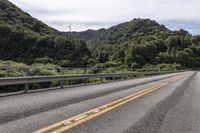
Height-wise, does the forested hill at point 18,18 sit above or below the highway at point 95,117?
above

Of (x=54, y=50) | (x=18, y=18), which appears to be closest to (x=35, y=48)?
(x=54, y=50)

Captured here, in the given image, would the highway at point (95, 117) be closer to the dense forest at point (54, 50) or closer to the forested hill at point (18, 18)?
the dense forest at point (54, 50)

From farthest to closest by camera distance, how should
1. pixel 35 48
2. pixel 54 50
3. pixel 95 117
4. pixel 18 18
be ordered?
pixel 18 18 → pixel 54 50 → pixel 35 48 → pixel 95 117

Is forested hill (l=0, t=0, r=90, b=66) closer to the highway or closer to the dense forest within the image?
the dense forest

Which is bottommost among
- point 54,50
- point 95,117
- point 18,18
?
point 95,117

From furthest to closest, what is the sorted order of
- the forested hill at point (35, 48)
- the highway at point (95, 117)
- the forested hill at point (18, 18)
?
the forested hill at point (18, 18), the forested hill at point (35, 48), the highway at point (95, 117)

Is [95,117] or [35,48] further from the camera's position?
[35,48]

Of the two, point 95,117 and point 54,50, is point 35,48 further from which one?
point 95,117

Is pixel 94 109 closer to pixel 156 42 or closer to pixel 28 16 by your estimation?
pixel 28 16

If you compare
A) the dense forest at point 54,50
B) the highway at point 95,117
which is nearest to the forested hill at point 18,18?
the dense forest at point 54,50

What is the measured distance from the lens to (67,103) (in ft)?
38.2

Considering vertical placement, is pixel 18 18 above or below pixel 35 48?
above

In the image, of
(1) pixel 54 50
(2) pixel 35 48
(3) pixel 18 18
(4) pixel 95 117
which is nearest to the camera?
(4) pixel 95 117

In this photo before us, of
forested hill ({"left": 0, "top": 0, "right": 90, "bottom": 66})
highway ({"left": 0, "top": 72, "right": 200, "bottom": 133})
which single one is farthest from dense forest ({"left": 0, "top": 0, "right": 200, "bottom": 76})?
highway ({"left": 0, "top": 72, "right": 200, "bottom": 133})
